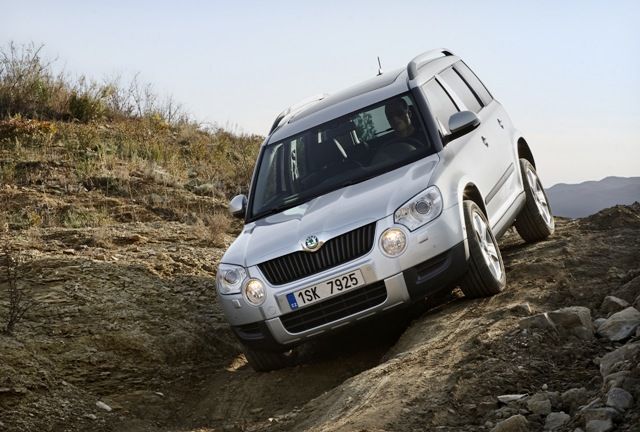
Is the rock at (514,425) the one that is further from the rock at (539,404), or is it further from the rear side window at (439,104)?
the rear side window at (439,104)

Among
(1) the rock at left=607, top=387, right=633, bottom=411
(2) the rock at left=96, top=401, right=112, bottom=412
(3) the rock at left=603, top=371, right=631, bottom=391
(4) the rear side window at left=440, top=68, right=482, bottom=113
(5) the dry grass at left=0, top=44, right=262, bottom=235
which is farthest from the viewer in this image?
(5) the dry grass at left=0, top=44, right=262, bottom=235

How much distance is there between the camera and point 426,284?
23.0ft

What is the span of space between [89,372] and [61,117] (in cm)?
1391

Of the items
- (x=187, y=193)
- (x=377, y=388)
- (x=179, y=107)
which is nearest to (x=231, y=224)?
(x=187, y=193)

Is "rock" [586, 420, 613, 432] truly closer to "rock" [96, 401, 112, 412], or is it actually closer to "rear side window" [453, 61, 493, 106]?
"rock" [96, 401, 112, 412]

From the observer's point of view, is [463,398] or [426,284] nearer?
[463,398]

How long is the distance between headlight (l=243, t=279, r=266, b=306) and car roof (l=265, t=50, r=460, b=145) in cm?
181

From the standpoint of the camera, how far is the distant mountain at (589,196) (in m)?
11.2

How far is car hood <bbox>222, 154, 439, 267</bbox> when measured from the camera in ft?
23.0

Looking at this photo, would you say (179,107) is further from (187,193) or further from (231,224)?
(231,224)

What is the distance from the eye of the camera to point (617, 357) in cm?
507

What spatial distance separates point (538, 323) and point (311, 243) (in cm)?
174

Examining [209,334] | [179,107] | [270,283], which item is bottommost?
[209,334]

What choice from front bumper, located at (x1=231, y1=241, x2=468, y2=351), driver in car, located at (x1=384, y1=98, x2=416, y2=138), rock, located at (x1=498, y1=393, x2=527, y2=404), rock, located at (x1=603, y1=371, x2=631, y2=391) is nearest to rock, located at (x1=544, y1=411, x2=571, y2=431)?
rock, located at (x1=603, y1=371, x2=631, y2=391)
